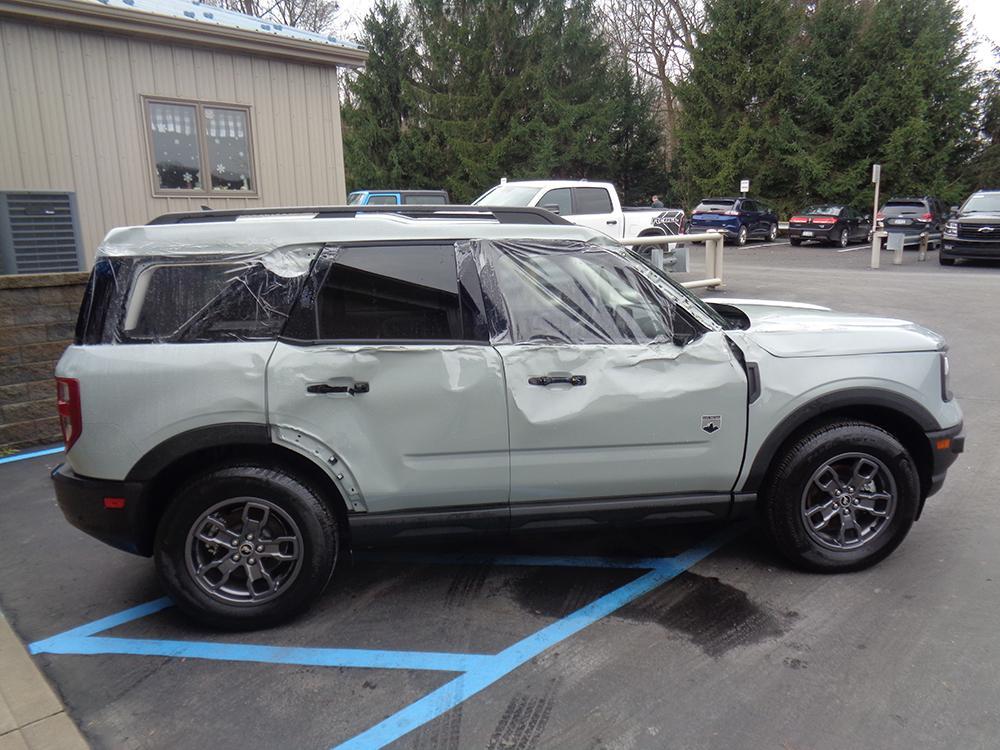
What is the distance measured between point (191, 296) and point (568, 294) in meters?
1.70

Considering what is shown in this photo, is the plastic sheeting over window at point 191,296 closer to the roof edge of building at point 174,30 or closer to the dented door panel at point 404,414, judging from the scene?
the dented door panel at point 404,414

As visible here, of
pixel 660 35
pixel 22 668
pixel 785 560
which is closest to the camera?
pixel 22 668

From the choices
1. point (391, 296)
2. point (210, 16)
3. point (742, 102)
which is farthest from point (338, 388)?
Answer: point (742, 102)

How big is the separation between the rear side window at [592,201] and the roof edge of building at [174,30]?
499 cm

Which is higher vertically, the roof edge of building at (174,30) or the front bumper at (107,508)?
the roof edge of building at (174,30)

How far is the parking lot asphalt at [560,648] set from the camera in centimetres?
280

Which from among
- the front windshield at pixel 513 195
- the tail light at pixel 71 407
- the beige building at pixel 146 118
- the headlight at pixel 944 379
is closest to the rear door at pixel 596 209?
the front windshield at pixel 513 195

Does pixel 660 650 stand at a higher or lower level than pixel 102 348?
lower

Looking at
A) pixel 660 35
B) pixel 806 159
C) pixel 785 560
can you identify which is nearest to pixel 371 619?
pixel 785 560

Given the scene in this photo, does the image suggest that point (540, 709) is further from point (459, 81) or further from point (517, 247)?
point (459, 81)

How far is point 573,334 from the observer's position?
362 centimetres

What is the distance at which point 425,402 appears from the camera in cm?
343

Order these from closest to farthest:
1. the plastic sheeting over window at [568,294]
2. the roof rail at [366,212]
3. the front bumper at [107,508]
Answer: the front bumper at [107,508], the plastic sheeting over window at [568,294], the roof rail at [366,212]

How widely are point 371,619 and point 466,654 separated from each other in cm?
55
